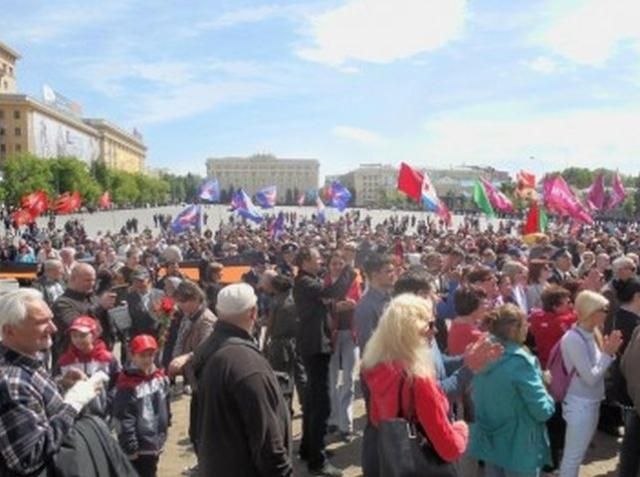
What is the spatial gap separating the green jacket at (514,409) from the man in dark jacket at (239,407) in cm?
141

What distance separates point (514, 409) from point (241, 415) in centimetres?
184

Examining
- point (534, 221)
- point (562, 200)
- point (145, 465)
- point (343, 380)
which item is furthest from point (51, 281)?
point (562, 200)

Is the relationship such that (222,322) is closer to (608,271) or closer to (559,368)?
(559,368)

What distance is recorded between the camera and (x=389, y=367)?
353cm

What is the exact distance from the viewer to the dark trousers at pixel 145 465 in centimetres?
498

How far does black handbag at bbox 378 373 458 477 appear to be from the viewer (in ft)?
11.3

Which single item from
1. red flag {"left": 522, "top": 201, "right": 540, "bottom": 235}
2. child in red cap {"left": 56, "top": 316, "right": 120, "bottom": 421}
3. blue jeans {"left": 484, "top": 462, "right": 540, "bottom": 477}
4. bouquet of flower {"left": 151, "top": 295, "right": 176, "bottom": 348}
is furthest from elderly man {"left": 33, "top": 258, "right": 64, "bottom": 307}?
red flag {"left": 522, "top": 201, "right": 540, "bottom": 235}

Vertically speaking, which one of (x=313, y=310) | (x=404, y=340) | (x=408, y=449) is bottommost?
(x=408, y=449)

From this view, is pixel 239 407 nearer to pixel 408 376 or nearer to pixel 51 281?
pixel 408 376

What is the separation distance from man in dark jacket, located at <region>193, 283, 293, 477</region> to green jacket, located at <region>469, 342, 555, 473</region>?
141 centimetres

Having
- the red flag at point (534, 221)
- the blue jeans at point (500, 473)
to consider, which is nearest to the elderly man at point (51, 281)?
the blue jeans at point (500, 473)

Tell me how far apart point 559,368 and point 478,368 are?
6.42 ft

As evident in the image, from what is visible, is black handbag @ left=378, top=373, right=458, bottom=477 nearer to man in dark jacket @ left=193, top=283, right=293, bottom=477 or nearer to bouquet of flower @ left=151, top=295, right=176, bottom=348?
man in dark jacket @ left=193, top=283, right=293, bottom=477

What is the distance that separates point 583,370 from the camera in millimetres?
5332
